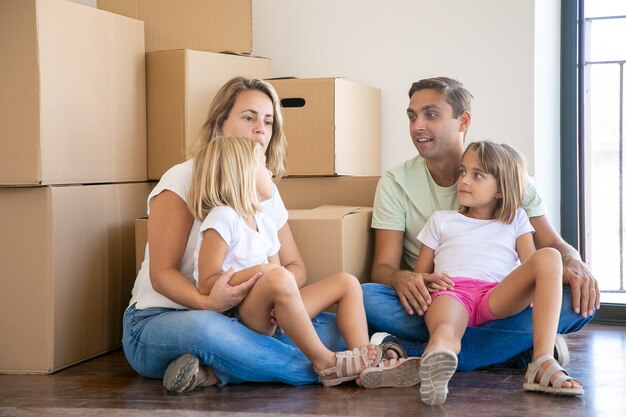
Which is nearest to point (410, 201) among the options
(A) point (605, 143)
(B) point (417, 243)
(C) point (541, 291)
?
(B) point (417, 243)

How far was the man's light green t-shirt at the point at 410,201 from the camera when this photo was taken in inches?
99.1

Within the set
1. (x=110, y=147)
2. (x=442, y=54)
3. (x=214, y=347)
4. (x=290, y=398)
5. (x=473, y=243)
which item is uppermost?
(x=442, y=54)

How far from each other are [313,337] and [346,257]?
16.0 inches

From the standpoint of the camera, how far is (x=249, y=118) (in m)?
2.33

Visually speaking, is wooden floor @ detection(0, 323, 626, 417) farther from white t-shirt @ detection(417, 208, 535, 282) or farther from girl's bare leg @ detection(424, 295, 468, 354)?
white t-shirt @ detection(417, 208, 535, 282)

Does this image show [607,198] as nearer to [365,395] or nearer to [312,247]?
[312,247]

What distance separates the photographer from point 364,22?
121 inches

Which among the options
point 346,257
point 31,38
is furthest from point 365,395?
point 31,38

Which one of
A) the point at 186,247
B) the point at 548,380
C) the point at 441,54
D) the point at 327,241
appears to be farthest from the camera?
the point at 441,54

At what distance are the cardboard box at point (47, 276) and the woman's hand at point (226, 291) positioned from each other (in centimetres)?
46

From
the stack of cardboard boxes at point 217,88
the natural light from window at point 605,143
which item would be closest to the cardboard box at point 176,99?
the stack of cardboard boxes at point 217,88

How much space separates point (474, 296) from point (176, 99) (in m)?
1.05

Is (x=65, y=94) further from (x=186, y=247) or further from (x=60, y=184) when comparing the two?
(x=186, y=247)

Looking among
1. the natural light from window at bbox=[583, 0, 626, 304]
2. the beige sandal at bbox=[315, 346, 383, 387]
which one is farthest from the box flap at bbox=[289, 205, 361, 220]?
the natural light from window at bbox=[583, 0, 626, 304]
